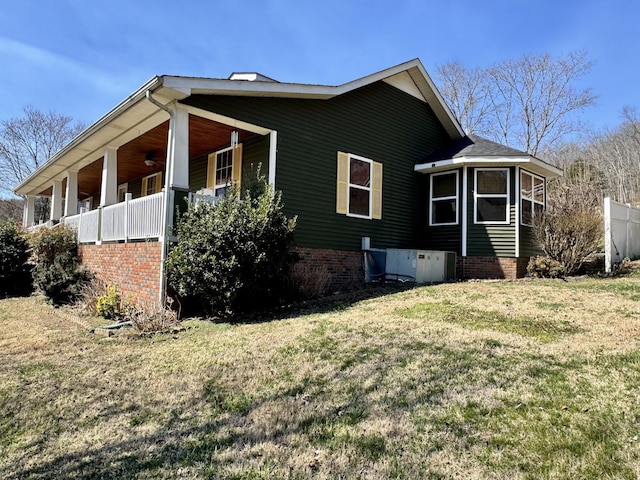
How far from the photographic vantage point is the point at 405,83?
12.9 meters

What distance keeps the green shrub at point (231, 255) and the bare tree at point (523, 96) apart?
2926 cm

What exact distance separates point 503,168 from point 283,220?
291 inches

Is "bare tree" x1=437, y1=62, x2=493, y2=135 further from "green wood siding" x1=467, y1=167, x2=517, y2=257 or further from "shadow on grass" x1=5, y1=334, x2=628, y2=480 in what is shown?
"shadow on grass" x1=5, y1=334, x2=628, y2=480

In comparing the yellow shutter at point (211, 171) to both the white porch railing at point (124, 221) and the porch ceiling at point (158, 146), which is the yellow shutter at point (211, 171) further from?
the white porch railing at point (124, 221)

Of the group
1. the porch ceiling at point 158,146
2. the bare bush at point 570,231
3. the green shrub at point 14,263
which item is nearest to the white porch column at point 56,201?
the porch ceiling at point 158,146

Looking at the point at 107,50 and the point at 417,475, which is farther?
the point at 107,50

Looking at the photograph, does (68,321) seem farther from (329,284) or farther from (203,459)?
(203,459)

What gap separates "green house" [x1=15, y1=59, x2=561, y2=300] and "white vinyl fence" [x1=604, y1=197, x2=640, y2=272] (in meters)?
1.82

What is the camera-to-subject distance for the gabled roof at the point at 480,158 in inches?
451

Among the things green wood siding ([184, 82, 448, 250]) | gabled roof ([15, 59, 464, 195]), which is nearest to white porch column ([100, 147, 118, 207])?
gabled roof ([15, 59, 464, 195])

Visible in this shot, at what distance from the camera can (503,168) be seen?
11.9 metres

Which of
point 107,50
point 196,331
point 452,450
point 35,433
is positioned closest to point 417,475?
point 452,450

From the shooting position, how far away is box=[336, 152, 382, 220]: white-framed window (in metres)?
10.9

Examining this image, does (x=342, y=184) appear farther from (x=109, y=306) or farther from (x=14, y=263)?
(x=14, y=263)
